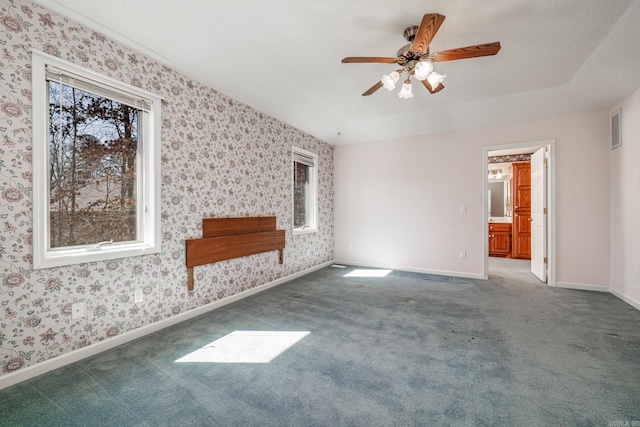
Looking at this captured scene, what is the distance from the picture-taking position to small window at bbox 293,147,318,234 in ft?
15.5

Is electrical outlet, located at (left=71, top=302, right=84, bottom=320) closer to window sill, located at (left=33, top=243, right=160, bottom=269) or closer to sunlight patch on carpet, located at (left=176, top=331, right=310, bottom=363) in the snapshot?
window sill, located at (left=33, top=243, right=160, bottom=269)

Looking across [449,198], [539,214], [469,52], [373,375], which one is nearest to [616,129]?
[539,214]

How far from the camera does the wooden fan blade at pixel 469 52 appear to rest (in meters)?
1.97

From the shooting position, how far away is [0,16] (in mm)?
1695

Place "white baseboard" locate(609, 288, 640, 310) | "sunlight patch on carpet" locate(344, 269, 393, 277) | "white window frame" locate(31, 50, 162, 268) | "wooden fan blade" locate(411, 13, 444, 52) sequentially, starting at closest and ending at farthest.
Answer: "wooden fan blade" locate(411, 13, 444, 52), "white window frame" locate(31, 50, 162, 268), "white baseboard" locate(609, 288, 640, 310), "sunlight patch on carpet" locate(344, 269, 393, 277)

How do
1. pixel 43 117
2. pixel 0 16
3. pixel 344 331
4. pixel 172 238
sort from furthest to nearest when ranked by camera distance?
1. pixel 172 238
2. pixel 344 331
3. pixel 43 117
4. pixel 0 16

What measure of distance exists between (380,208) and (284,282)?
7.70 feet

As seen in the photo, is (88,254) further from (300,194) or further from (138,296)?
(300,194)

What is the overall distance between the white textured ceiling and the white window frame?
1.30 feet

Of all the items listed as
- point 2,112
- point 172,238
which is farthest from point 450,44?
point 2,112

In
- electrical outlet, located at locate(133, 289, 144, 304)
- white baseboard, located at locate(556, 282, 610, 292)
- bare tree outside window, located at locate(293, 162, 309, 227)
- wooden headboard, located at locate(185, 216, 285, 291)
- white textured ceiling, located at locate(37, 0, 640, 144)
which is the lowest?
white baseboard, located at locate(556, 282, 610, 292)

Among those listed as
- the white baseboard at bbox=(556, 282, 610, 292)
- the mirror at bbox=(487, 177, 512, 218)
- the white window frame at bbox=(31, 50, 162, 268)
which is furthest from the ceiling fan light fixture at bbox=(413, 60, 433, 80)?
the mirror at bbox=(487, 177, 512, 218)

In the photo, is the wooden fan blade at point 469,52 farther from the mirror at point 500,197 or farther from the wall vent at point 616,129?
the mirror at point 500,197

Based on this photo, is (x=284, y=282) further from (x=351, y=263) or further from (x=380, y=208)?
(x=380, y=208)
